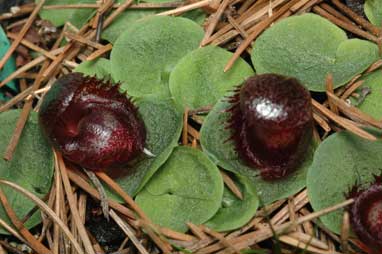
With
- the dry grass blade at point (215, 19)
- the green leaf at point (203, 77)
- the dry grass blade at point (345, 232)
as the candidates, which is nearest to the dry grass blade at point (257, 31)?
the green leaf at point (203, 77)

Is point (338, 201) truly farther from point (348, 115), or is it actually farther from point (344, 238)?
point (348, 115)

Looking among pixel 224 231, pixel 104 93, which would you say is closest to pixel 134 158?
pixel 104 93

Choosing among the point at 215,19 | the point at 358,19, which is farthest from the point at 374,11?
the point at 215,19

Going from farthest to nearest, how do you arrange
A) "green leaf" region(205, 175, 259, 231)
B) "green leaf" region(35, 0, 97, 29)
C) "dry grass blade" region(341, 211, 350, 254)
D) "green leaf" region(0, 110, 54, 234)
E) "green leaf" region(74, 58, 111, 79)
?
"green leaf" region(35, 0, 97, 29), "green leaf" region(74, 58, 111, 79), "green leaf" region(0, 110, 54, 234), "green leaf" region(205, 175, 259, 231), "dry grass blade" region(341, 211, 350, 254)

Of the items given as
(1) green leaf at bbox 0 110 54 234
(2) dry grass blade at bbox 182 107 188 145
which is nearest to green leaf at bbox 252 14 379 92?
(2) dry grass blade at bbox 182 107 188 145

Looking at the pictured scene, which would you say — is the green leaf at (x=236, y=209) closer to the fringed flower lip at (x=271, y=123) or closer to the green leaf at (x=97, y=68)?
the fringed flower lip at (x=271, y=123)

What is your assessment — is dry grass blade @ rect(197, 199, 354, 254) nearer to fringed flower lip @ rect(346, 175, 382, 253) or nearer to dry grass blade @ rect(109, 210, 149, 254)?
fringed flower lip @ rect(346, 175, 382, 253)
